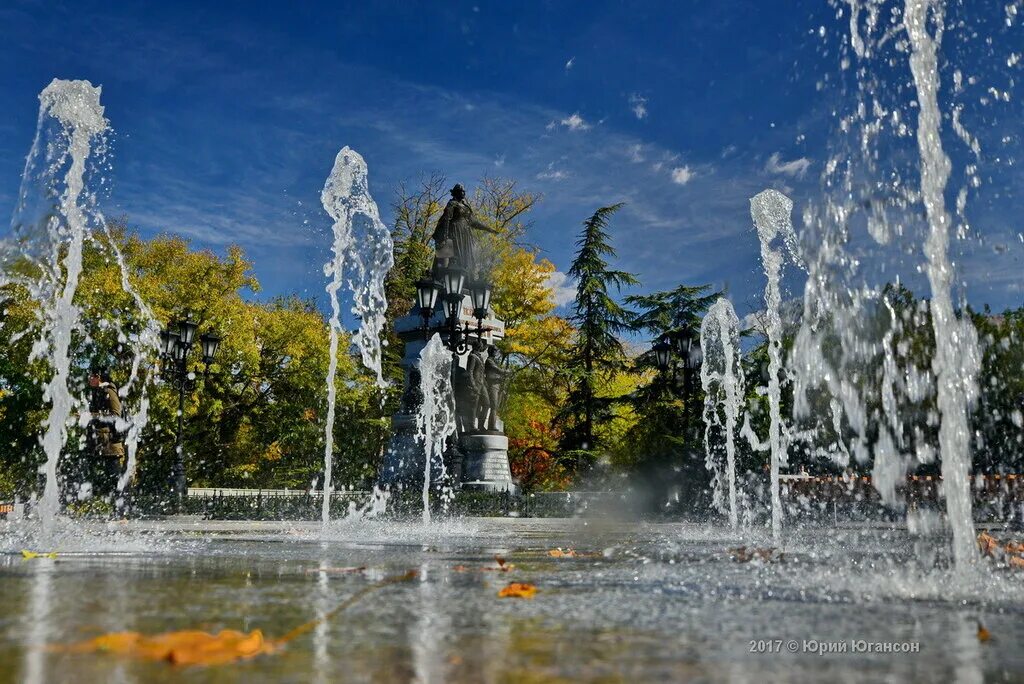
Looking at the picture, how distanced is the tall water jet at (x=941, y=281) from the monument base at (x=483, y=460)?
18.2 m

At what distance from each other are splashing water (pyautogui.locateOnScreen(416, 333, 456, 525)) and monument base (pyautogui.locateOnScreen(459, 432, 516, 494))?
Result: 78 centimetres

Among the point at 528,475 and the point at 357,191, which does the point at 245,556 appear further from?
the point at 528,475

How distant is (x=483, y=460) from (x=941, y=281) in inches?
752

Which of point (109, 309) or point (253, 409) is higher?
point (109, 309)

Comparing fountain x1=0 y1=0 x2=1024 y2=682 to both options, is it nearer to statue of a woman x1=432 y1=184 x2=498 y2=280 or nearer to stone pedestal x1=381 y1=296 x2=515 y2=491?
stone pedestal x1=381 y1=296 x2=515 y2=491

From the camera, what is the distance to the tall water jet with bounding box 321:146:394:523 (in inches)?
655

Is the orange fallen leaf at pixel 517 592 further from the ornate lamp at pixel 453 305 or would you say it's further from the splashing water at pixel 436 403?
the splashing water at pixel 436 403

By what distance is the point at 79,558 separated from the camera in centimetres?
748

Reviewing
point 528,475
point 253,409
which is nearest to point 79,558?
point 253,409

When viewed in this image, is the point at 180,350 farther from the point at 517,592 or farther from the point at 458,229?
the point at 517,592

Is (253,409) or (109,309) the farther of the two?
(253,409)

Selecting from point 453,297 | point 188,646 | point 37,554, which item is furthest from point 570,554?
point 453,297

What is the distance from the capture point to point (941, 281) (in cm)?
724

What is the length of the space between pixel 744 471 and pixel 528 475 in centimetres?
1644
